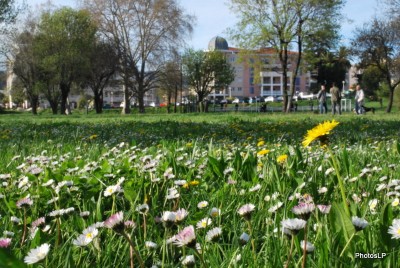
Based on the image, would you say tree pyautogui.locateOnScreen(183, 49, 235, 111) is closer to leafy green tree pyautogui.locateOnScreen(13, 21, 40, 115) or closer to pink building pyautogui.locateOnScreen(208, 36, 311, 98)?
leafy green tree pyautogui.locateOnScreen(13, 21, 40, 115)

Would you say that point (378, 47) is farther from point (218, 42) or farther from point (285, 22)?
point (218, 42)

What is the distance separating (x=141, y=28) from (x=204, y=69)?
1179 inches

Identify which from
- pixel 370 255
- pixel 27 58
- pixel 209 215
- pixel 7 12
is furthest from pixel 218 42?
pixel 370 255

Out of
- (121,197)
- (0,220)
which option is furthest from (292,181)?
(0,220)

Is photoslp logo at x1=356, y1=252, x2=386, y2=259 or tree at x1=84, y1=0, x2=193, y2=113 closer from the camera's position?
photoslp logo at x1=356, y1=252, x2=386, y2=259

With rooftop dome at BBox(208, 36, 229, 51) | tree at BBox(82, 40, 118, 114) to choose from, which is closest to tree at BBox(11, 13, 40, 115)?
tree at BBox(82, 40, 118, 114)

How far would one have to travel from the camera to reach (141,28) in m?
47.3

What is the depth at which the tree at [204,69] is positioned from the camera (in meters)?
75.5

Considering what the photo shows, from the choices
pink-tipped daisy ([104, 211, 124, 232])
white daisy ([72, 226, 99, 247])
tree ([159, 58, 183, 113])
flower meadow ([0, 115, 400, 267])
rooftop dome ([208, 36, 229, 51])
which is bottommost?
flower meadow ([0, 115, 400, 267])

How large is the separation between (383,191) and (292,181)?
0.46m

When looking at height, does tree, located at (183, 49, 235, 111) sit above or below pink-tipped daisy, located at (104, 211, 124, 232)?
above

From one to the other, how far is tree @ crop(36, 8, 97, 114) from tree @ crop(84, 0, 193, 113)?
1.95 meters

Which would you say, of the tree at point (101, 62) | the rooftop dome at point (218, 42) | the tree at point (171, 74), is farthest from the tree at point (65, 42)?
the rooftop dome at point (218, 42)

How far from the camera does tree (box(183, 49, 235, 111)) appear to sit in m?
75.5
